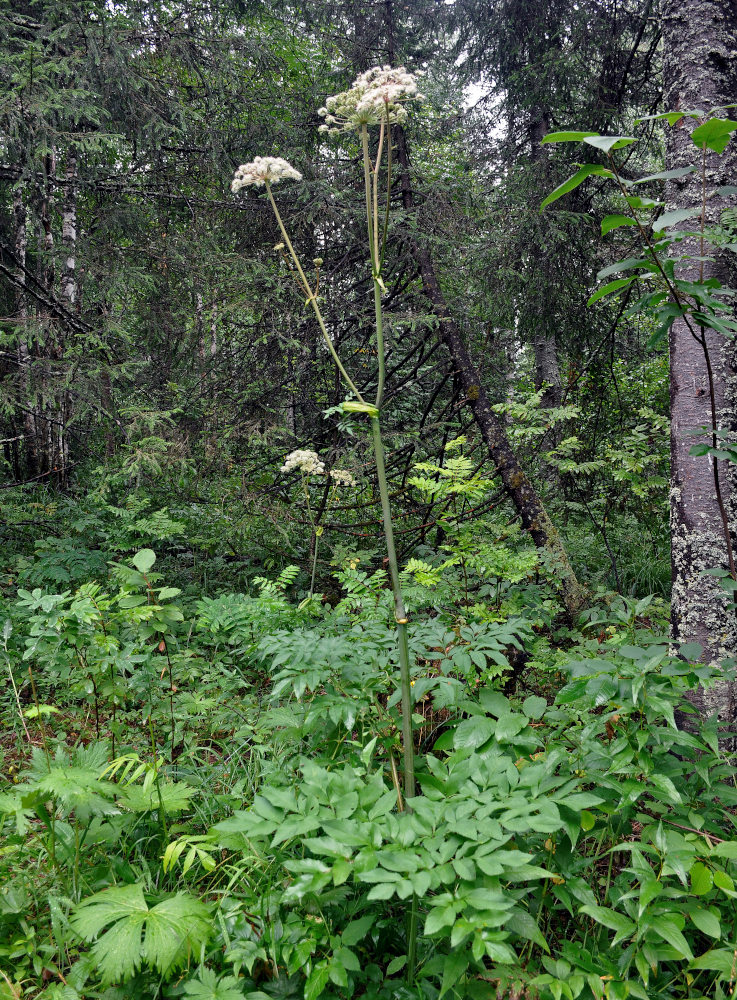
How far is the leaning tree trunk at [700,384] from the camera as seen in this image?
2457 millimetres

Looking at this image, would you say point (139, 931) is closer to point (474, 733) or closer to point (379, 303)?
point (474, 733)

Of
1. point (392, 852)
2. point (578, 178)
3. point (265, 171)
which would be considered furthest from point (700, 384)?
point (392, 852)

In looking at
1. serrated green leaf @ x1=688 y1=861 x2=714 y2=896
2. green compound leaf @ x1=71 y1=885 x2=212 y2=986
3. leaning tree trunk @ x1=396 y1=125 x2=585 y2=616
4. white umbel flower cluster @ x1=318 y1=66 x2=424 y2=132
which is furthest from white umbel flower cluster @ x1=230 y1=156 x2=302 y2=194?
leaning tree trunk @ x1=396 y1=125 x2=585 y2=616

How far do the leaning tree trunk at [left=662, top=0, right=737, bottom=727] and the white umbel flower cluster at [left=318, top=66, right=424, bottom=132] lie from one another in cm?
143

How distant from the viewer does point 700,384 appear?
2490mm

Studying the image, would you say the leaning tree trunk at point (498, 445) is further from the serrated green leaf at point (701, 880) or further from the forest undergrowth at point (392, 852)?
the serrated green leaf at point (701, 880)

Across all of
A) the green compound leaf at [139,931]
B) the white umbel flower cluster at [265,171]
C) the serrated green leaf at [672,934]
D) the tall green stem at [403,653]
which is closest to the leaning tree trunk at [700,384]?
the serrated green leaf at [672,934]

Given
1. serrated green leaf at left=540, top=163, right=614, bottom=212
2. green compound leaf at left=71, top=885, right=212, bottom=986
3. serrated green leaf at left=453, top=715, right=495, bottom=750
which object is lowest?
green compound leaf at left=71, top=885, right=212, bottom=986

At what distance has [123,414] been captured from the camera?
4.86m

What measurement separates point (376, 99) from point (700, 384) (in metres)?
1.77

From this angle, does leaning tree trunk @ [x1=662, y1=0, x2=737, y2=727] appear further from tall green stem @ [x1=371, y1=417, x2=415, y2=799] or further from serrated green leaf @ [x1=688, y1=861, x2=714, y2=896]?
tall green stem @ [x1=371, y1=417, x2=415, y2=799]

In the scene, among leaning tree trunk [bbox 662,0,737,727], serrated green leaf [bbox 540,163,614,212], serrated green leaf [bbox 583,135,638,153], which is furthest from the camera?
leaning tree trunk [bbox 662,0,737,727]

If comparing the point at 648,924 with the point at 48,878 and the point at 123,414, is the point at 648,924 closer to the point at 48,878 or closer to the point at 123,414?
the point at 48,878

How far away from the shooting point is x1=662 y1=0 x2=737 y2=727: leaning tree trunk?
2457mm
